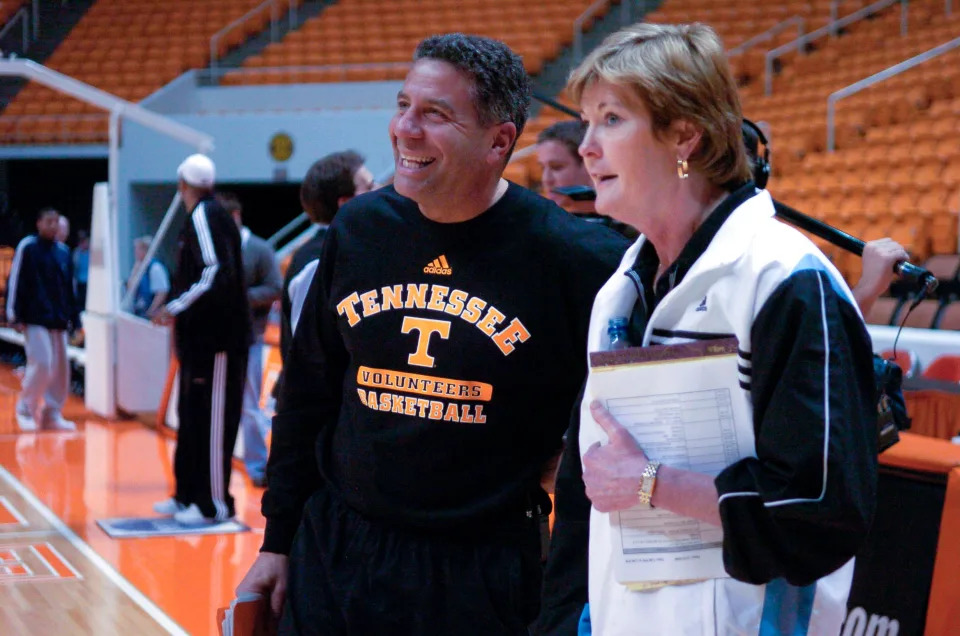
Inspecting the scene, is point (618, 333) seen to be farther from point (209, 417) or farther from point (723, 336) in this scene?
point (209, 417)

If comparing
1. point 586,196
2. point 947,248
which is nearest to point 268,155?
point 947,248

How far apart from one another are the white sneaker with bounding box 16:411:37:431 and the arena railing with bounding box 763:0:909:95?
789 centimetres

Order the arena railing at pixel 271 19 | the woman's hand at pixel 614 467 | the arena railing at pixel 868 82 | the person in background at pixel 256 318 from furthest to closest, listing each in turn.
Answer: the arena railing at pixel 271 19 < the arena railing at pixel 868 82 < the person in background at pixel 256 318 < the woman's hand at pixel 614 467

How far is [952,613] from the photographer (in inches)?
108

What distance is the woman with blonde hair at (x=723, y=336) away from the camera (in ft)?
4.13

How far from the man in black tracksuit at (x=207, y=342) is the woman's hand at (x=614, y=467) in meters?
4.30

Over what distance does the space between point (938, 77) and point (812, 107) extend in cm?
115

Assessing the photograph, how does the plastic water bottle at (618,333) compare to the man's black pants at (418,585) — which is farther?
the man's black pants at (418,585)

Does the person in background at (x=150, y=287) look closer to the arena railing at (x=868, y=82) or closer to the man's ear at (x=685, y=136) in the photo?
the arena railing at (x=868, y=82)

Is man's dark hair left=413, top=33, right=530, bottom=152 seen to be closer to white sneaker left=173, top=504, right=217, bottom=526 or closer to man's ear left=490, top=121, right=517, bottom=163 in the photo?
man's ear left=490, top=121, right=517, bottom=163

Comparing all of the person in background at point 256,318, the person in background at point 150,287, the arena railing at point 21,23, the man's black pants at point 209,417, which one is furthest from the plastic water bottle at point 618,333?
the arena railing at point 21,23

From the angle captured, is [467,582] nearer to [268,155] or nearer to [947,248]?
[947,248]

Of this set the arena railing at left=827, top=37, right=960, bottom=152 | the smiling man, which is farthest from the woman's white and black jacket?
the arena railing at left=827, top=37, right=960, bottom=152

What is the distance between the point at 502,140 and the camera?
2045mm
